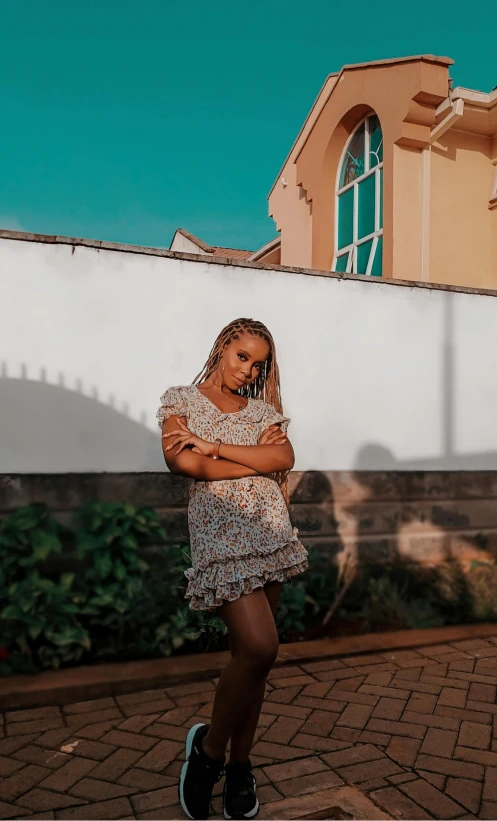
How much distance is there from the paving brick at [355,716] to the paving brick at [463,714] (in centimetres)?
38

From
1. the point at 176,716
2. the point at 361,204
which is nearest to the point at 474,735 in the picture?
the point at 176,716

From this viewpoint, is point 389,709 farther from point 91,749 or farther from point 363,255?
point 363,255

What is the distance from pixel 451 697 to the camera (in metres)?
3.63

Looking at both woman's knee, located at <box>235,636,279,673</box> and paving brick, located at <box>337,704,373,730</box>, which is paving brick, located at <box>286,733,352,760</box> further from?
woman's knee, located at <box>235,636,279,673</box>

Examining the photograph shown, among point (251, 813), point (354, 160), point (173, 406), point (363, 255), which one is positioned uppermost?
point (354, 160)

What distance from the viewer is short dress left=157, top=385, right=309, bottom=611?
7.35 ft

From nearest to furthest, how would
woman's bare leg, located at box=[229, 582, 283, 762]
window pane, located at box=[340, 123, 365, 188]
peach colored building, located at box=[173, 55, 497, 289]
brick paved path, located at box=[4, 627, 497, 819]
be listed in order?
1. woman's bare leg, located at box=[229, 582, 283, 762]
2. brick paved path, located at box=[4, 627, 497, 819]
3. peach colored building, located at box=[173, 55, 497, 289]
4. window pane, located at box=[340, 123, 365, 188]

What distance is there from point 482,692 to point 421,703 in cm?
42

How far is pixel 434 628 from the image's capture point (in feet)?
15.6

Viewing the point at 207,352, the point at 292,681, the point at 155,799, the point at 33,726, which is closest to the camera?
the point at 155,799

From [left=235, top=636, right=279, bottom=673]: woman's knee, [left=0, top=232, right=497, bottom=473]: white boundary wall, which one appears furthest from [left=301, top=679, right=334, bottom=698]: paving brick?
[left=235, top=636, right=279, bottom=673]: woman's knee

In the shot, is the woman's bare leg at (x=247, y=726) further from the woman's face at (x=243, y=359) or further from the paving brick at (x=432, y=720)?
the paving brick at (x=432, y=720)

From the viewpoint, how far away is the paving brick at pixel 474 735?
308cm

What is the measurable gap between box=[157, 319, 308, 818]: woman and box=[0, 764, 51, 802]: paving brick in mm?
754
